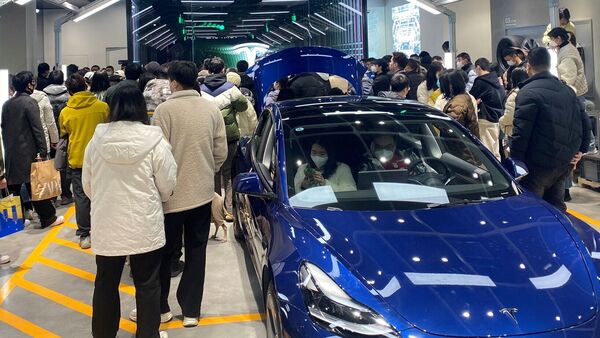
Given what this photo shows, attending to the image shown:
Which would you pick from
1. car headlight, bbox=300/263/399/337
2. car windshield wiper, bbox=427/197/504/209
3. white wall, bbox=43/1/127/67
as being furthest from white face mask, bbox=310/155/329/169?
white wall, bbox=43/1/127/67

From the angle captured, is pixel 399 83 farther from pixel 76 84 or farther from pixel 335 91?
pixel 76 84

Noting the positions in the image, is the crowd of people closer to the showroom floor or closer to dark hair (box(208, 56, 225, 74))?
dark hair (box(208, 56, 225, 74))

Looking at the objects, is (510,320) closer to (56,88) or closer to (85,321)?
(85,321)

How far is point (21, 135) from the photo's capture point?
597 centimetres

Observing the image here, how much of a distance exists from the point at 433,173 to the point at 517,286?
1.16 metres

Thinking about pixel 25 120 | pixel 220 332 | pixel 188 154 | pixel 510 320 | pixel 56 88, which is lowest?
pixel 220 332

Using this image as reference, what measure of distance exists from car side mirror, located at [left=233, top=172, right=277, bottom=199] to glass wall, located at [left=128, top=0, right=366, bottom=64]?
11018mm

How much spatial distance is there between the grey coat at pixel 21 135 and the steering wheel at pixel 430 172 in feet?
14.3

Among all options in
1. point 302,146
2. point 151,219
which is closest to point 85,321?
point 151,219

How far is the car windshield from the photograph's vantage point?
2.92 meters

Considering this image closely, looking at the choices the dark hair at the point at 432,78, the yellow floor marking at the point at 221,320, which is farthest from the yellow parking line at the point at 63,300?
the dark hair at the point at 432,78

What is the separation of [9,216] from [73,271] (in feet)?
2.42

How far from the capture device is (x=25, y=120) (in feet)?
19.5

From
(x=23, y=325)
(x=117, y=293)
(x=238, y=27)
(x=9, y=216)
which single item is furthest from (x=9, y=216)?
(x=238, y=27)
